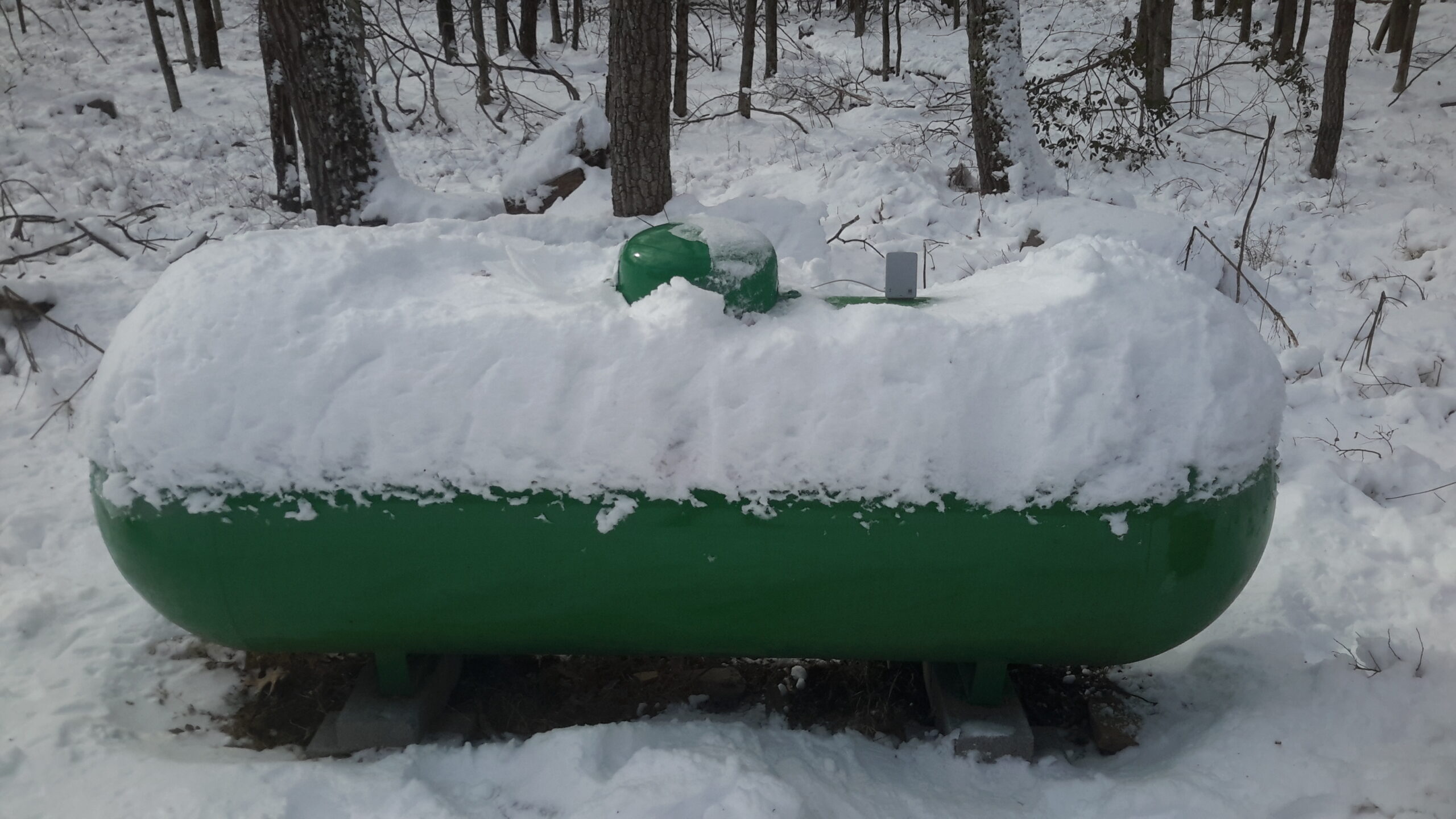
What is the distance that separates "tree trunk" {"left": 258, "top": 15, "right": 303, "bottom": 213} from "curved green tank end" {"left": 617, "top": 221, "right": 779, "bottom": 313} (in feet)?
16.1

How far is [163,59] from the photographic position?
1158cm

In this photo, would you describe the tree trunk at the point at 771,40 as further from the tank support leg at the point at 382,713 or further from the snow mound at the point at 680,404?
the tank support leg at the point at 382,713

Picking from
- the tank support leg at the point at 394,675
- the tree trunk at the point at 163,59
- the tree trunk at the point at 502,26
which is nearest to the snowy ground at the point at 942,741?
the tank support leg at the point at 394,675

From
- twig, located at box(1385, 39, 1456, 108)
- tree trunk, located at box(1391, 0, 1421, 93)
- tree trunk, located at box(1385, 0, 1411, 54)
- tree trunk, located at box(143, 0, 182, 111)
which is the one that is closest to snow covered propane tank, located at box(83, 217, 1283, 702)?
twig, located at box(1385, 39, 1456, 108)

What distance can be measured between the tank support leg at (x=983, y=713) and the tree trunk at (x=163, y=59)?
12.4 meters

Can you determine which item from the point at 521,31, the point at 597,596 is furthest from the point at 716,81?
the point at 597,596

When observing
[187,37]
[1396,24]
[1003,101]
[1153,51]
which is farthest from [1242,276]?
[187,37]

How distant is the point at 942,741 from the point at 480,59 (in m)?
6.91

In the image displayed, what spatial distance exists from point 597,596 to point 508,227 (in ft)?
13.8

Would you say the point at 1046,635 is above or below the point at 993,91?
below

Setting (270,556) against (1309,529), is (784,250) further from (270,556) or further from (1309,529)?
(270,556)

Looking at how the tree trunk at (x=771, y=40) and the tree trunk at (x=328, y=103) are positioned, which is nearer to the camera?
the tree trunk at (x=328, y=103)

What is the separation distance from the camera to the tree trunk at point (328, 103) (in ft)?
18.1

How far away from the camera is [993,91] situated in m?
7.20
